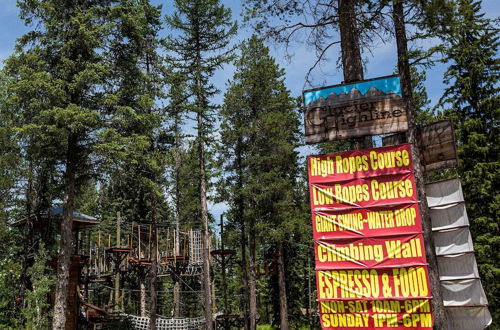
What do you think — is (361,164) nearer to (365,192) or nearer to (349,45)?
(365,192)

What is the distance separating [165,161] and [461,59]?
577 inches

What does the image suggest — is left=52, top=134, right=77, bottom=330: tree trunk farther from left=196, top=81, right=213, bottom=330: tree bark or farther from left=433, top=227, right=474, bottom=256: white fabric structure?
left=433, top=227, right=474, bottom=256: white fabric structure

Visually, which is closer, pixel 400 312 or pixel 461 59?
pixel 400 312

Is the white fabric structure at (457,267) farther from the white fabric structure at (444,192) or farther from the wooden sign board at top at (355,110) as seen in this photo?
the wooden sign board at top at (355,110)

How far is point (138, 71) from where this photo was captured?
60.2ft

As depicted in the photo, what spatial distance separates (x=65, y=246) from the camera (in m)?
15.4

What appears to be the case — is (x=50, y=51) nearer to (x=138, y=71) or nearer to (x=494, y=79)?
(x=138, y=71)

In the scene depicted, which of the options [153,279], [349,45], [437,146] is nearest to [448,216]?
[437,146]

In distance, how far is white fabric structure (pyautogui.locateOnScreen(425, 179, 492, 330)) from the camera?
758 cm

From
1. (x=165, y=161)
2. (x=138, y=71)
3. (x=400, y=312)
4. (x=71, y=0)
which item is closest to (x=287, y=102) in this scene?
(x=165, y=161)

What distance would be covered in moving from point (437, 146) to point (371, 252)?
8.16 ft

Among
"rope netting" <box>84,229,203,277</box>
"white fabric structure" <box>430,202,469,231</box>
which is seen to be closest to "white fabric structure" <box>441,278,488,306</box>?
"white fabric structure" <box>430,202,469,231</box>

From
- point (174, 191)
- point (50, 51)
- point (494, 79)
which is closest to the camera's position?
point (50, 51)

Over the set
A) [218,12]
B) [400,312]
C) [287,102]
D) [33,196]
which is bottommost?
[400,312]
